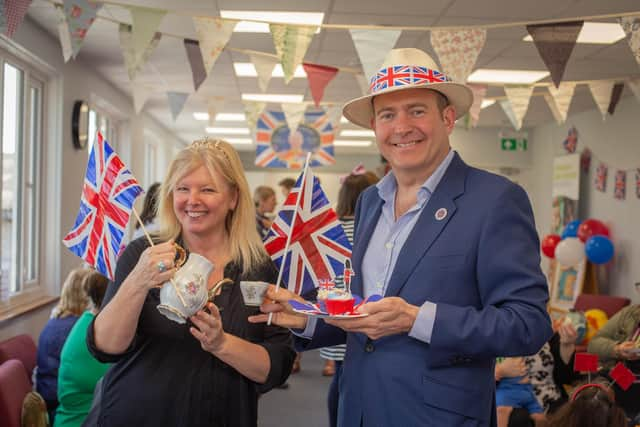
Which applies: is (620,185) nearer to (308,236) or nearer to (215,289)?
(308,236)

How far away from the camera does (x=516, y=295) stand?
1326 mm

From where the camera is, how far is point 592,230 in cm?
762

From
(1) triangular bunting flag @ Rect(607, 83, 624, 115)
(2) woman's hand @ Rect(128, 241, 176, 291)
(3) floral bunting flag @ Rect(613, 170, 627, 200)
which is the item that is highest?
(1) triangular bunting flag @ Rect(607, 83, 624, 115)

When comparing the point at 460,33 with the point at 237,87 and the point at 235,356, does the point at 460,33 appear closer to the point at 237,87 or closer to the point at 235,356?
the point at 235,356

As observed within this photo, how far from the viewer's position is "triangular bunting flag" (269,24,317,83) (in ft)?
12.7

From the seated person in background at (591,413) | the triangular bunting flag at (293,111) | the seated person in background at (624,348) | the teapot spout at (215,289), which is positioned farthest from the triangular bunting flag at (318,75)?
the teapot spout at (215,289)

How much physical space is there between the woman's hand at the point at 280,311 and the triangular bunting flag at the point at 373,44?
259cm

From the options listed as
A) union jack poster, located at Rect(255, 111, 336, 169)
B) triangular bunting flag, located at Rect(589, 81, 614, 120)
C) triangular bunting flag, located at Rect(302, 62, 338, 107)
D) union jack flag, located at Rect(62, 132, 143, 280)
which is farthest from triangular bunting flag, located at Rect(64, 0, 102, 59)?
triangular bunting flag, located at Rect(589, 81, 614, 120)

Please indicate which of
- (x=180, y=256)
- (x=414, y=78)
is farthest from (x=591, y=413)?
(x=180, y=256)

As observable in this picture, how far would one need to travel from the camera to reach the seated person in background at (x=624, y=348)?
3277 mm

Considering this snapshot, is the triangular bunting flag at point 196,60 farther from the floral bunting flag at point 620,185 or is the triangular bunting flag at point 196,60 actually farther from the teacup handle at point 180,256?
the floral bunting flag at point 620,185

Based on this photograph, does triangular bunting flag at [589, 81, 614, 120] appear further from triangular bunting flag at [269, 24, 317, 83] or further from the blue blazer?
the blue blazer

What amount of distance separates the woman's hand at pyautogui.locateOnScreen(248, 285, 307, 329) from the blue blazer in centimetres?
21

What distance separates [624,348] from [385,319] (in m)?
2.62
